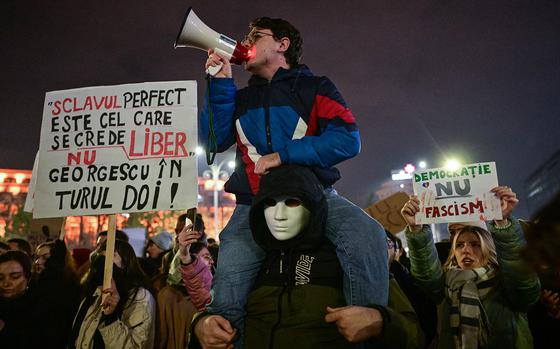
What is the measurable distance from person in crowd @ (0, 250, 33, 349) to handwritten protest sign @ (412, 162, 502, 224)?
13.8 feet

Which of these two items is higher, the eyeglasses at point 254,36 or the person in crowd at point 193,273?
the eyeglasses at point 254,36

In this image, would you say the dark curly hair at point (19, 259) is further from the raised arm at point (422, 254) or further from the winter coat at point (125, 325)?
the raised arm at point (422, 254)

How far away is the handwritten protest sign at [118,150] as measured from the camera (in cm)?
349

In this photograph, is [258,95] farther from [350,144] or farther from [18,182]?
[18,182]

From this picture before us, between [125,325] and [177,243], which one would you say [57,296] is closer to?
[125,325]

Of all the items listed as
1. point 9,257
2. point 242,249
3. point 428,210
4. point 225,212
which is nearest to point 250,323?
point 242,249

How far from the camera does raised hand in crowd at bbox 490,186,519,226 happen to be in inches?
139

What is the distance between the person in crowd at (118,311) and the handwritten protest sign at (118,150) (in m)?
0.85

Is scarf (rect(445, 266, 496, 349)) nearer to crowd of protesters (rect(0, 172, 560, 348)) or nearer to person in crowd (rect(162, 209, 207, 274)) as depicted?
crowd of protesters (rect(0, 172, 560, 348))

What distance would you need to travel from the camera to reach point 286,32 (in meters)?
2.80

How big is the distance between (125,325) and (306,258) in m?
2.49

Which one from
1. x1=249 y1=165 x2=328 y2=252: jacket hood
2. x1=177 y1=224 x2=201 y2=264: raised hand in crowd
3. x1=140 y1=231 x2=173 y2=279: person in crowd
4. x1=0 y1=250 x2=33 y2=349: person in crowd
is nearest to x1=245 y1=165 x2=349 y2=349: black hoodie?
x1=249 y1=165 x2=328 y2=252: jacket hood

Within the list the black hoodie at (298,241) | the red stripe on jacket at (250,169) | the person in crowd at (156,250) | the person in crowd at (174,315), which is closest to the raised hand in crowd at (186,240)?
the person in crowd at (174,315)

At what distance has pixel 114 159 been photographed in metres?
3.64
